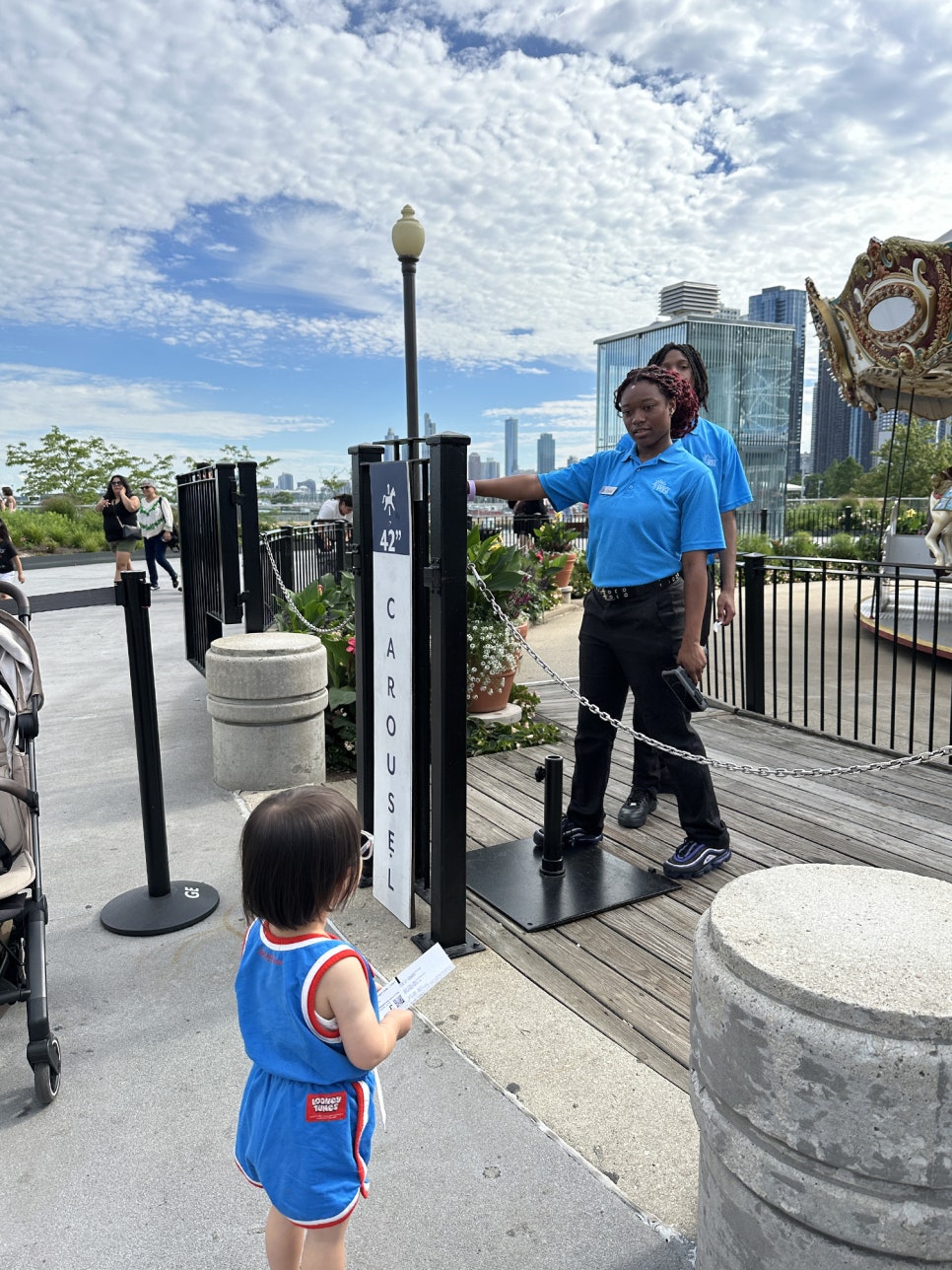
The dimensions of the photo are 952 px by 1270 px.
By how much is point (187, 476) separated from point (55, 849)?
3.88m

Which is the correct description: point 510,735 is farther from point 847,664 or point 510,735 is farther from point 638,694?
point 847,664

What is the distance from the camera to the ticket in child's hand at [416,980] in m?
1.61

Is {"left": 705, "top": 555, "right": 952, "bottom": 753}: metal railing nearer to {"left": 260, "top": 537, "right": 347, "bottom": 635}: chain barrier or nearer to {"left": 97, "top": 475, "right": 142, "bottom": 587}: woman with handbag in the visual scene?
{"left": 260, "top": 537, "right": 347, "bottom": 635}: chain barrier

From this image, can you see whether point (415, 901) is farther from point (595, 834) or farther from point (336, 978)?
point (336, 978)

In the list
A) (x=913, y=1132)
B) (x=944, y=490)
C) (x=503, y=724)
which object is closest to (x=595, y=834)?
(x=503, y=724)

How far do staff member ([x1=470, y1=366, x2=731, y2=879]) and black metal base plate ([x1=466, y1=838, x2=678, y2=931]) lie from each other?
0.22 m

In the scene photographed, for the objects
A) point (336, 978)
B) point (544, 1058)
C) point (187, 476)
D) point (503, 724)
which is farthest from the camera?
point (187, 476)

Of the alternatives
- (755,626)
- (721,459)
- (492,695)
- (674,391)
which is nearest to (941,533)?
(755,626)

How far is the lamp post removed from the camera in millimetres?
7297

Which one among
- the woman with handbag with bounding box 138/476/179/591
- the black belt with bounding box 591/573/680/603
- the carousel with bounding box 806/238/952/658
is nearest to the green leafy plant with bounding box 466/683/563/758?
the black belt with bounding box 591/573/680/603

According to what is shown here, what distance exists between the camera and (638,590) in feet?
12.2

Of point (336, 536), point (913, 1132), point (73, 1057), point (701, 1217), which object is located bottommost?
point (73, 1057)

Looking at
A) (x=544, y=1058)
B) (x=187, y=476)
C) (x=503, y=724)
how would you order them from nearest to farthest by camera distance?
(x=544, y=1058), (x=503, y=724), (x=187, y=476)

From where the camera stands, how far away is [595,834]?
4.28 m
